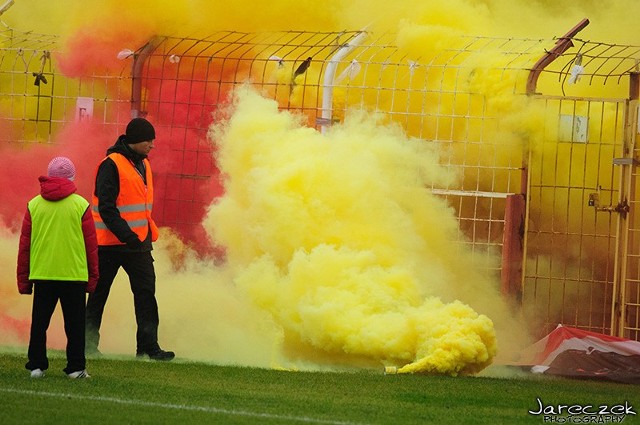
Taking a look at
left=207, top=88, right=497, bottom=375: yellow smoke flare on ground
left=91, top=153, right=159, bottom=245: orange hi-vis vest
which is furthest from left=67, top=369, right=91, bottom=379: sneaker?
left=207, top=88, right=497, bottom=375: yellow smoke flare on ground

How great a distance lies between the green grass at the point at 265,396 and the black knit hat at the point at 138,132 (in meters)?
2.12

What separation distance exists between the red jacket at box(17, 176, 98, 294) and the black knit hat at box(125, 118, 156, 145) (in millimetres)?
1798

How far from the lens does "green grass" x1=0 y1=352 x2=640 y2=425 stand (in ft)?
31.0

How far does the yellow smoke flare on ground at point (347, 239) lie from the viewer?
12352 mm

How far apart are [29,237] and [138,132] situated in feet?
6.86

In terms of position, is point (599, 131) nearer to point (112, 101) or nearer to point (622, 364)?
point (622, 364)

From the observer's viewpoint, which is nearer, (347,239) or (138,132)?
(138,132)

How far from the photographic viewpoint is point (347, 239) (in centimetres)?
1324

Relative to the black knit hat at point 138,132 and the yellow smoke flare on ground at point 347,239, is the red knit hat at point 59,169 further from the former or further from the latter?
the yellow smoke flare on ground at point 347,239

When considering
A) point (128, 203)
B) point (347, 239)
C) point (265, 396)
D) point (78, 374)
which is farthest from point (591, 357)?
point (78, 374)

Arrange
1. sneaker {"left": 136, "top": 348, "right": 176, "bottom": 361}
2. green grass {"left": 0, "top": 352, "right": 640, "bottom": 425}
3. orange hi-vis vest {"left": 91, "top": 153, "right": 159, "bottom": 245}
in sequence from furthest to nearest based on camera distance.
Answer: orange hi-vis vest {"left": 91, "top": 153, "right": 159, "bottom": 245}, sneaker {"left": 136, "top": 348, "right": 176, "bottom": 361}, green grass {"left": 0, "top": 352, "right": 640, "bottom": 425}

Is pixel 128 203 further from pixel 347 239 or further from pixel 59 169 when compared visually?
pixel 347 239

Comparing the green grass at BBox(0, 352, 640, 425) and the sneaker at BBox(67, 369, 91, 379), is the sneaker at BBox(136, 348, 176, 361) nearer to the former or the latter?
the green grass at BBox(0, 352, 640, 425)

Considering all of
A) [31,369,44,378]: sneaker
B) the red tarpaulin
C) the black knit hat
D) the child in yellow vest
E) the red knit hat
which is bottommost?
[31,369,44,378]: sneaker
